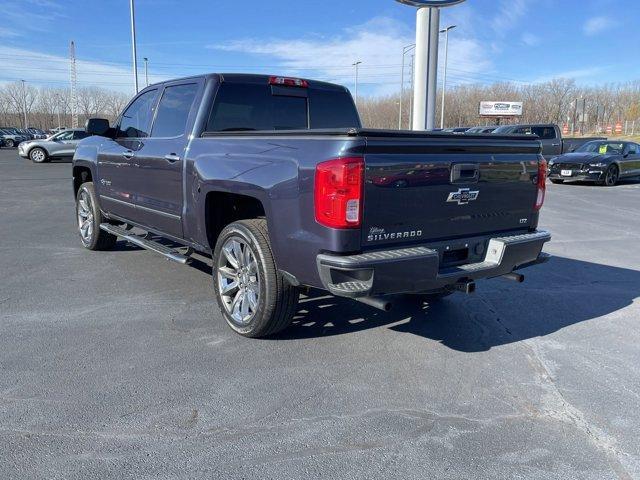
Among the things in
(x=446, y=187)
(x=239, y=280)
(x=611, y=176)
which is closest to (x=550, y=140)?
(x=611, y=176)

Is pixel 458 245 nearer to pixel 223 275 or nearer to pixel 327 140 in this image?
pixel 327 140

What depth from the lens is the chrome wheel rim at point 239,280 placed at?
13.6 feet

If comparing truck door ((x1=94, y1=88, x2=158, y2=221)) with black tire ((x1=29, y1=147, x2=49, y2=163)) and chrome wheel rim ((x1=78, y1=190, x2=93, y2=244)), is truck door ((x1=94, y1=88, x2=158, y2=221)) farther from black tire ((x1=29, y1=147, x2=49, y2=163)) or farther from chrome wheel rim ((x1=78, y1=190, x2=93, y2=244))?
black tire ((x1=29, y1=147, x2=49, y2=163))

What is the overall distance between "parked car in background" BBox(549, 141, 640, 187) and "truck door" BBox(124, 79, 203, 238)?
608 inches

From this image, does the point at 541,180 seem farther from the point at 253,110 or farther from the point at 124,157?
the point at 124,157

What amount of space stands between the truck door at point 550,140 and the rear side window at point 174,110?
19.1 metres

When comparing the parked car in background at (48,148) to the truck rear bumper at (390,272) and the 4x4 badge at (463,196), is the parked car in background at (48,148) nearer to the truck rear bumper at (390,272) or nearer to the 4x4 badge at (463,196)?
the 4x4 badge at (463,196)

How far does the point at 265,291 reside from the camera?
3896 mm

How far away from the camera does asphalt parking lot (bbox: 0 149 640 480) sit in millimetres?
2695

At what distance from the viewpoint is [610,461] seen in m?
2.70

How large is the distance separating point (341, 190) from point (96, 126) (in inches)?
165

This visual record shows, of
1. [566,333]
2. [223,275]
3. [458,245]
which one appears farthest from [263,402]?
[566,333]

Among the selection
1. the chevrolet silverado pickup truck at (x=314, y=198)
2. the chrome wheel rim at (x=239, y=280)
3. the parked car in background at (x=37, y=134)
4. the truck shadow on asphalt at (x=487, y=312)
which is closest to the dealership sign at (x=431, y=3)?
the chevrolet silverado pickup truck at (x=314, y=198)

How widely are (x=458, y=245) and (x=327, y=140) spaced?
1.26 metres
